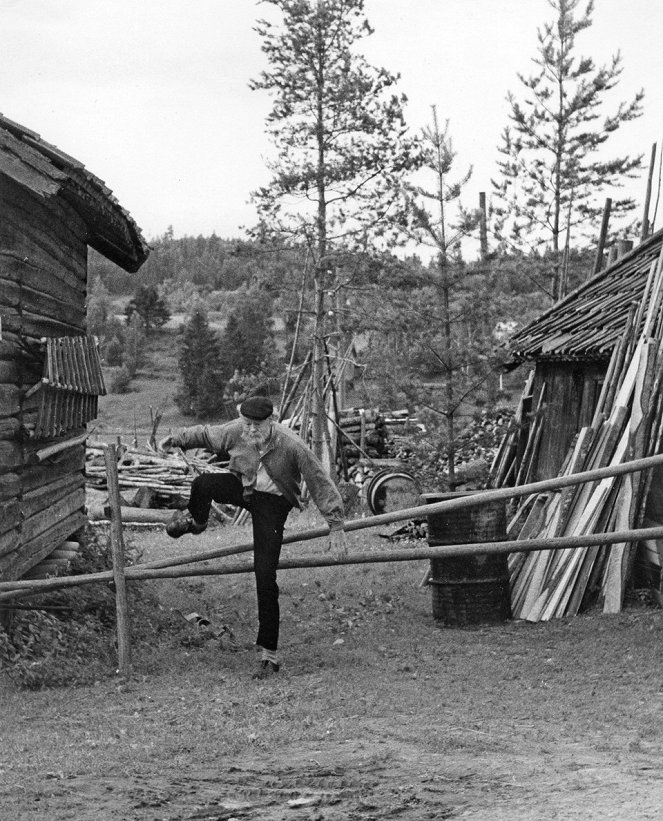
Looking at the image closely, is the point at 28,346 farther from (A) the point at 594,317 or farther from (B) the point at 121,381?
(B) the point at 121,381

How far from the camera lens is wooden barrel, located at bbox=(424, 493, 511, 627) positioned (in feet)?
34.2

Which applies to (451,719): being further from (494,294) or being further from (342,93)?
(342,93)

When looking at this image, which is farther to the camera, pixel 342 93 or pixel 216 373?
pixel 216 373

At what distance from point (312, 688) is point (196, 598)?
15.7 ft

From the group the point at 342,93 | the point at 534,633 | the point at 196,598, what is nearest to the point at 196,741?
the point at 534,633

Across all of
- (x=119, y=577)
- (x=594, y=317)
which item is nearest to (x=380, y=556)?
(x=119, y=577)

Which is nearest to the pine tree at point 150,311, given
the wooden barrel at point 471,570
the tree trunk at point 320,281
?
the tree trunk at point 320,281

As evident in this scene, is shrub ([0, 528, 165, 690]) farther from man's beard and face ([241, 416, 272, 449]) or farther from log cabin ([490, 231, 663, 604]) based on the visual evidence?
log cabin ([490, 231, 663, 604])

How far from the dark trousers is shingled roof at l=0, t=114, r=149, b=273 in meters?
2.51

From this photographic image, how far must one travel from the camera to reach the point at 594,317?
1329 cm

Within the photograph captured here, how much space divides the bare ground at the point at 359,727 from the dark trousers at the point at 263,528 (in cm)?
45

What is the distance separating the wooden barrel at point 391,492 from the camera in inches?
804

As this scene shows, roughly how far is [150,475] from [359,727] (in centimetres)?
1819

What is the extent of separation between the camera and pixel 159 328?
67.6 m
